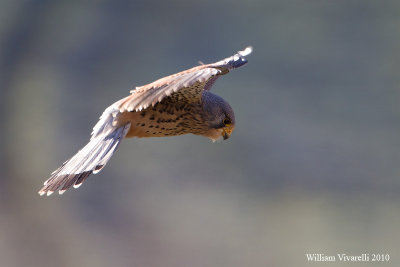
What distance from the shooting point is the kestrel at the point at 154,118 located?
2.14m

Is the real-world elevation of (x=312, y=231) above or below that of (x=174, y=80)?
below

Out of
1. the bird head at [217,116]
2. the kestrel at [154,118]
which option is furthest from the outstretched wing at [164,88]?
the bird head at [217,116]

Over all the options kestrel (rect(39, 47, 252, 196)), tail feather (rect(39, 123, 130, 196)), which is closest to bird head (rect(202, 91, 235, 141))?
kestrel (rect(39, 47, 252, 196))

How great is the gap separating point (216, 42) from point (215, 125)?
3.43 metres

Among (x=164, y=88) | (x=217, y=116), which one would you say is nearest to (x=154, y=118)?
(x=217, y=116)

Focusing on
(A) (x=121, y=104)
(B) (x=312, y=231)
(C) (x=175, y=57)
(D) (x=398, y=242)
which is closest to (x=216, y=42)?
(C) (x=175, y=57)

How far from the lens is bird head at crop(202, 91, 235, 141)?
8.60 feet

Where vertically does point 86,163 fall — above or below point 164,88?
below

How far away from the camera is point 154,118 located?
8.20 feet

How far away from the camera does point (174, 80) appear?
82.9 inches

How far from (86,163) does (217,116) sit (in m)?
0.67

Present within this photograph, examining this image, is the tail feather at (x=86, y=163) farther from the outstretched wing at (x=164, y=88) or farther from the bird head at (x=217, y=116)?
the bird head at (x=217, y=116)

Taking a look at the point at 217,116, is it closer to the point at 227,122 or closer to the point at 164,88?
the point at 227,122

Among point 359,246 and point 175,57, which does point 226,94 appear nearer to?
point 175,57
